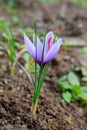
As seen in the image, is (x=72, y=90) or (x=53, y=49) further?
(x=72, y=90)

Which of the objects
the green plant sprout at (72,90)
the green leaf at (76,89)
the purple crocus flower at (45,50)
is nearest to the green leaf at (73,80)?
the green plant sprout at (72,90)

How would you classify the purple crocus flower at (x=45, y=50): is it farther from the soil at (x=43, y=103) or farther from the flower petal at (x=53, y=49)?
the soil at (x=43, y=103)

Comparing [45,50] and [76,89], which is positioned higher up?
[45,50]

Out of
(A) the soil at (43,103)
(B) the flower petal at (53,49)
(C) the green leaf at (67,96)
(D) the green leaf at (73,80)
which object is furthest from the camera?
(D) the green leaf at (73,80)

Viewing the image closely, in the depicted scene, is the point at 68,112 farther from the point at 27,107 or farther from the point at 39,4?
the point at 39,4

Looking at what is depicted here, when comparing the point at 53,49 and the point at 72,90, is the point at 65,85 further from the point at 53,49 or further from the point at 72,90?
the point at 53,49

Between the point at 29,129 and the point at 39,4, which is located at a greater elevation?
the point at 39,4

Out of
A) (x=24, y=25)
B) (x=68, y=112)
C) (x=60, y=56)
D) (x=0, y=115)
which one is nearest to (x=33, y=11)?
(x=24, y=25)

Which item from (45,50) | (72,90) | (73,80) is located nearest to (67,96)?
(72,90)
